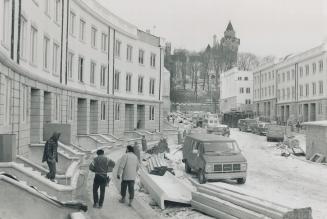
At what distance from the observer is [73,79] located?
27453 millimetres

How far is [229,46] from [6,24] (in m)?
124

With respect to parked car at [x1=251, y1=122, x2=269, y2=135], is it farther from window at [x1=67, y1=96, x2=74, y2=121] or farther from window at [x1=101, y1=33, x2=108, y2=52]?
window at [x1=67, y1=96, x2=74, y2=121]

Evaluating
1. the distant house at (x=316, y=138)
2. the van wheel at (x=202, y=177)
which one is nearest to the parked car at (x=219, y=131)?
the distant house at (x=316, y=138)

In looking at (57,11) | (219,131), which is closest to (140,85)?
(219,131)

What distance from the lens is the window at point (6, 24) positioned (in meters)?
15.0

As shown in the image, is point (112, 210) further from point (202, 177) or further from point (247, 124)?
point (247, 124)

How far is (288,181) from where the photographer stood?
1975cm

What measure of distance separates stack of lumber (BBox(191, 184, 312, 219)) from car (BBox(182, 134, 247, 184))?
4020mm

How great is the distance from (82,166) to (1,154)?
740cm

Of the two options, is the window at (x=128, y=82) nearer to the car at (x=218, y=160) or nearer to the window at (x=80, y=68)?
the window at (x=80, y=68)

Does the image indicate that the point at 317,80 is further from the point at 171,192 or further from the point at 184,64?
the point at 184,64

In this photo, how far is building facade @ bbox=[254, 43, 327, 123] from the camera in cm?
5651

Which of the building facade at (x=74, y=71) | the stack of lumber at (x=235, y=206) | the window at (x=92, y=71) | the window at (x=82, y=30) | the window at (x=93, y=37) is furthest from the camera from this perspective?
the window at (x=92, y=71)

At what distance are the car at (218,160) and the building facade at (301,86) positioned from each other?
40.2 m
